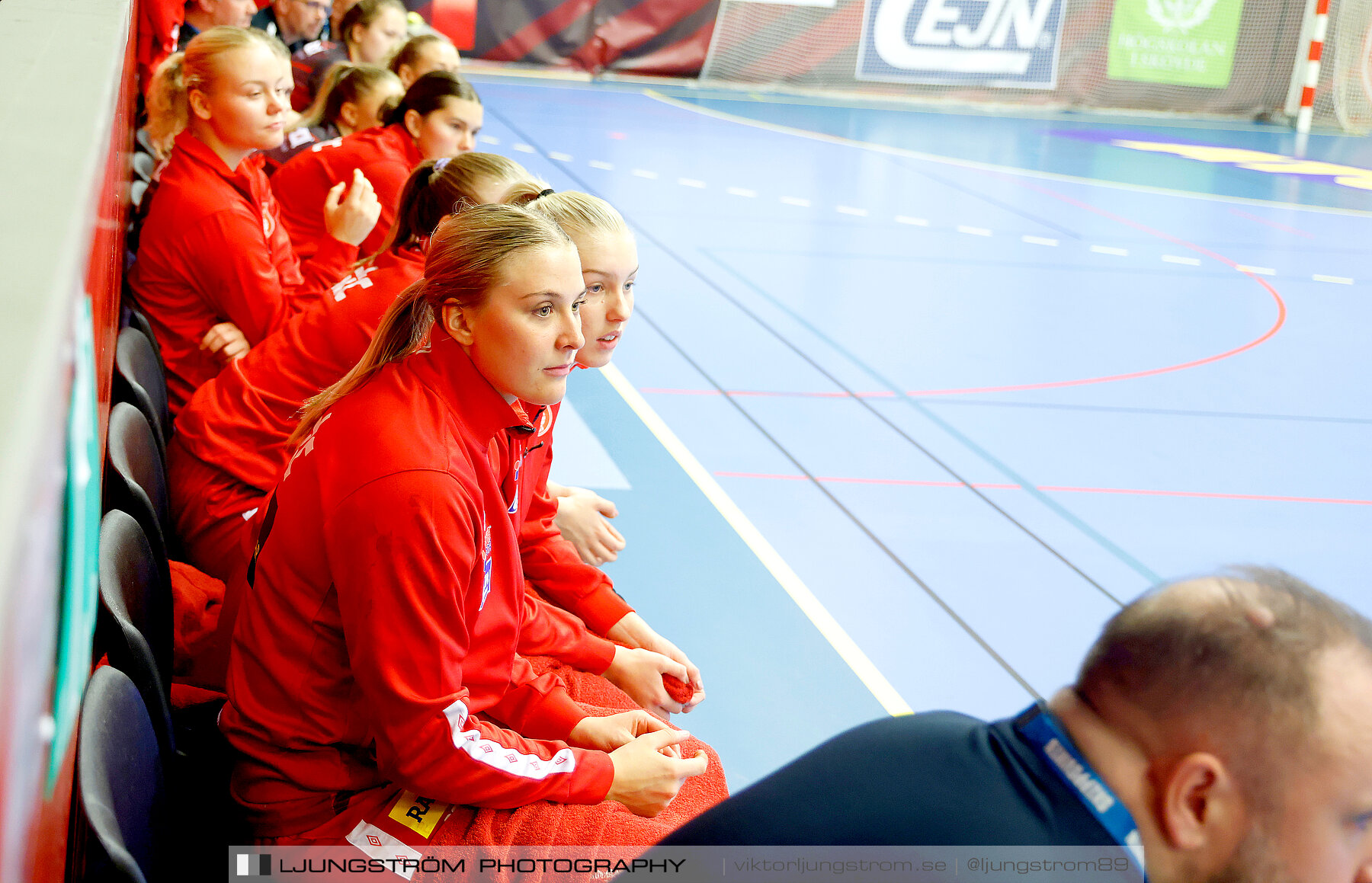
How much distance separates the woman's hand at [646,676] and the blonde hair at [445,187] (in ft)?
2.91

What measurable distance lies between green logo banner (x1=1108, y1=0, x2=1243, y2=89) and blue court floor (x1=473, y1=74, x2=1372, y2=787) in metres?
5.99

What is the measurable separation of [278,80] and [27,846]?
9.73 ft

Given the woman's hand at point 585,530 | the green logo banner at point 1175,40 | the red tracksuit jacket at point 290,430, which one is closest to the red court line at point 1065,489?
the woman's hand at point 585,530

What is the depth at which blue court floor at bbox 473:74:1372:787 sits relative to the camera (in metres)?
2.97

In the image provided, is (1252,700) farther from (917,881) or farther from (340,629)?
(340,629)

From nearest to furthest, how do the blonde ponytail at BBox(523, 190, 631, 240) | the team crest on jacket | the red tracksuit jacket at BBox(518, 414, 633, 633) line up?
the team crest on jacket → the blonde ponytail at BBox(523, 190, 631, 240) → the red tracksuit jacket at BBox(518, 414, 633, 633)

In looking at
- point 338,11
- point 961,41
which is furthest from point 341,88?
point 961,41

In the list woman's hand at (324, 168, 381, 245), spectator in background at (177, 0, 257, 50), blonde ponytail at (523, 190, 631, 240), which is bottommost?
woman's hand at (324, 168, 381, 245)

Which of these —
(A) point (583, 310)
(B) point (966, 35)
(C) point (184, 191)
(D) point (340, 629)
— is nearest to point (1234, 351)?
(A) point (583, 310)

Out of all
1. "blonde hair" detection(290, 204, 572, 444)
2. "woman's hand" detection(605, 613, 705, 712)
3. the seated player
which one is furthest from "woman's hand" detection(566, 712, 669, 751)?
the seated player

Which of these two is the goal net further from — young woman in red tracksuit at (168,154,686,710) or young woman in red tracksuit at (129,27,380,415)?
young woman in red tracksuit at (168,154,686,710)

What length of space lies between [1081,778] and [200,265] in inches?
106

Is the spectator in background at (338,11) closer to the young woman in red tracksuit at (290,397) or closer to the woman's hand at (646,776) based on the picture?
the young woman in red tracksuit at (290,397)

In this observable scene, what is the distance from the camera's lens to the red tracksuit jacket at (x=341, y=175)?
3783 millimetres
